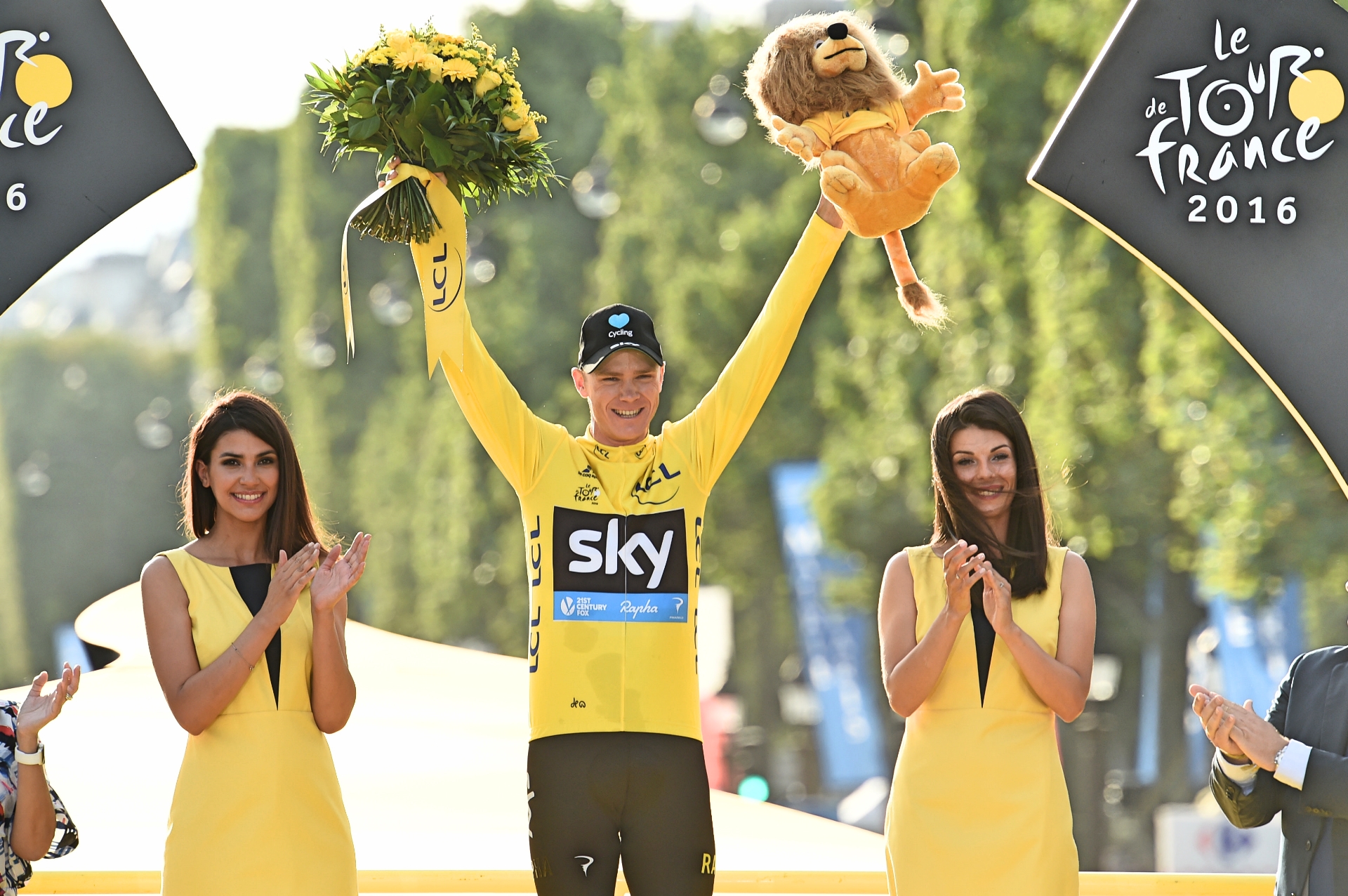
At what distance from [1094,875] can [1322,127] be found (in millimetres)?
2367

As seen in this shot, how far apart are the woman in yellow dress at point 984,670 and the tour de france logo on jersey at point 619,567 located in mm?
540

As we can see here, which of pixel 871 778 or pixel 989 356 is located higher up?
pixel 989 356

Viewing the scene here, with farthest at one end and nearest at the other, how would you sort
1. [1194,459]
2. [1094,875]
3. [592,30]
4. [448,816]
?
[592,30], [1194,459], [448,816], [1094,875]

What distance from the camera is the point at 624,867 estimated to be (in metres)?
3.86

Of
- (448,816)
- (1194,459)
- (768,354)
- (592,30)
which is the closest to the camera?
(768,354)

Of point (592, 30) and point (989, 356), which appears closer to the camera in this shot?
point (989, 356)

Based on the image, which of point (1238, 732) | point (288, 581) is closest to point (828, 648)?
point (1238, 732)

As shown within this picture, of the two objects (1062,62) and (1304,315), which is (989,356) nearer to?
(1062,62)

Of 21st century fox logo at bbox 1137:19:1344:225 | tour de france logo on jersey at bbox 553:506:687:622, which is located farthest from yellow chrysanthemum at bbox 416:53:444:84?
21st century fox logo at bbox 1137:19:1344:225

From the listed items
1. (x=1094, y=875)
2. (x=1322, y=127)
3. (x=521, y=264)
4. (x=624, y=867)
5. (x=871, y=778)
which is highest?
(x=521, y=264)

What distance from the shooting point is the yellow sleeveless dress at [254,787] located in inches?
142

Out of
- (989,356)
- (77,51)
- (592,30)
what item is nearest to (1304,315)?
(77,51)

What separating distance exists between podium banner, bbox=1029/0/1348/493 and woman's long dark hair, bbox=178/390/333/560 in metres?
→ 2.17

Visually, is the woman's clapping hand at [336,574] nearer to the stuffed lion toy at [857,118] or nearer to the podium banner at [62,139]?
the podium banner at [62,139]
